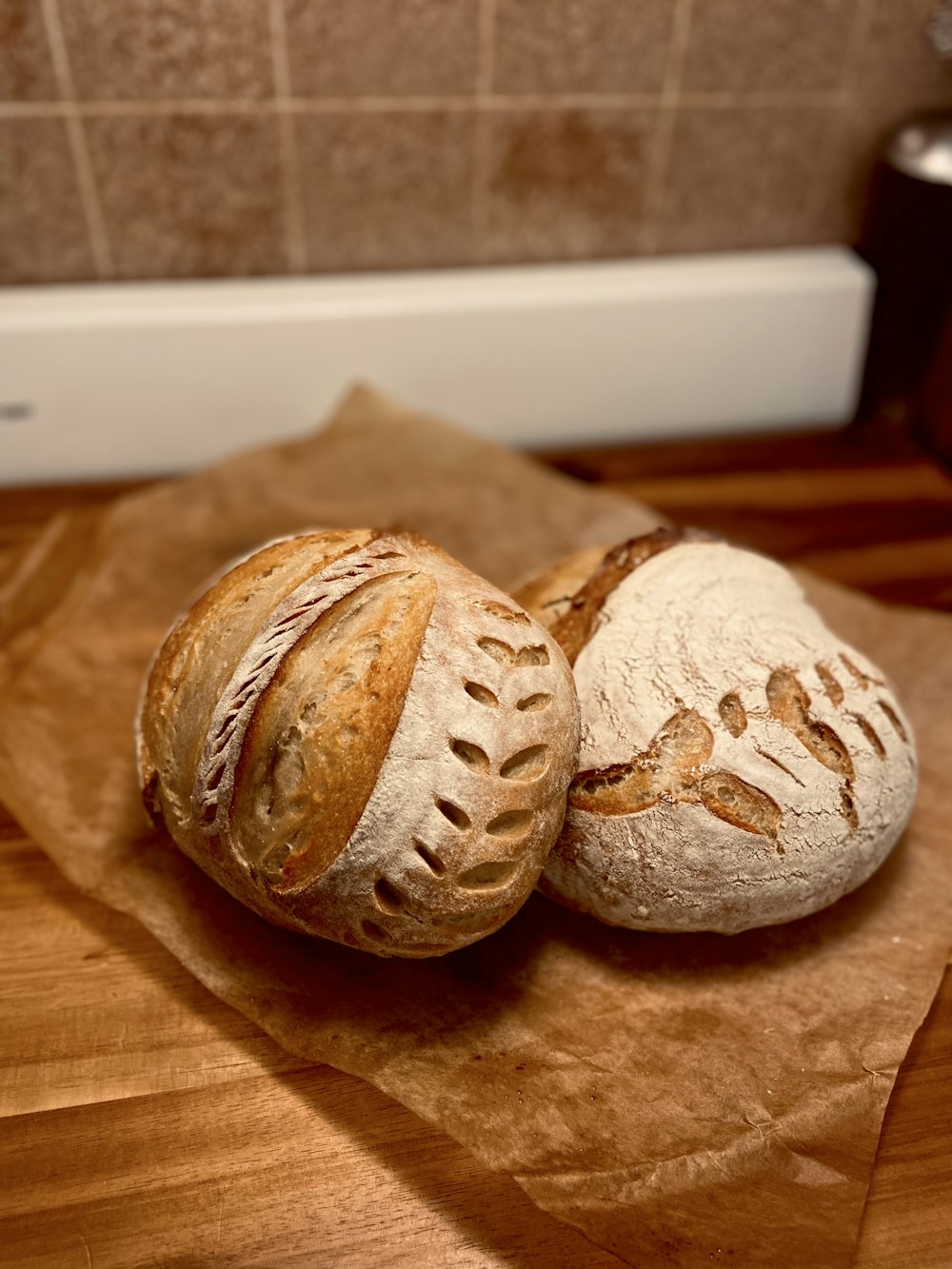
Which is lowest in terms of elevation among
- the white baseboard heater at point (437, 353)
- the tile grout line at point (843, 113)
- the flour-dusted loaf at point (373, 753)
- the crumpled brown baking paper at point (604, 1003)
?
the crumpled brown baking paper at point (604, 1003)

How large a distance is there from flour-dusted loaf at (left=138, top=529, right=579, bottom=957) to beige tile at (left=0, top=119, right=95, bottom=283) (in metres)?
0.83

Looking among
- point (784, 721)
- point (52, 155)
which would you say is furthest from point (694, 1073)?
point (52, 155)

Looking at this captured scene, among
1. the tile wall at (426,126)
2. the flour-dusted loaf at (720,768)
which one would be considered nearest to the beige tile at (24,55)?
the tile wall at (426,126)

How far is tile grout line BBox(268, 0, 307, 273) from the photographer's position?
128 centimetres

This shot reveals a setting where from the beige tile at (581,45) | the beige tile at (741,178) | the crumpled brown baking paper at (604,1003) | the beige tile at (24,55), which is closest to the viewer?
the crumpled brown baking paper at (604,1003)

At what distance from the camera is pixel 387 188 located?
1419 mm

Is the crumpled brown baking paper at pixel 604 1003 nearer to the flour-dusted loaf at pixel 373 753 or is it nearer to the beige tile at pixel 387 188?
the flour-dusted loaf at pixel 373 753

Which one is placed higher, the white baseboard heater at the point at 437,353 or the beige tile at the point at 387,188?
the beige tile at the point at 387,188

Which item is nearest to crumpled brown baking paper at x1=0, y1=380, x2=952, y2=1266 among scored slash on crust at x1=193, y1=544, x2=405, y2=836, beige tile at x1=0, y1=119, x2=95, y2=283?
scored slash on crust at x1=193, y1=544, x2=405, y2=836

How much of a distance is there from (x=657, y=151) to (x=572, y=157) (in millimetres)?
124

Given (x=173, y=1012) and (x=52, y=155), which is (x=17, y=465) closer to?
(x=52, y=155)

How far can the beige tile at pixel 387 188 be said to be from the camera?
1370 mm

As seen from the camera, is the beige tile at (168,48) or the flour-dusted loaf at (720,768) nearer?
the flour-dusted loaf at (720,768)

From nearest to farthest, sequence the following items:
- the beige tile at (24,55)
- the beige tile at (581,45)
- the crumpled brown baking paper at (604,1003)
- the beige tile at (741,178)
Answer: the crumpled brown baking paper at (604,1003), the beige tile at (24,55), the beige tile at (581,45), the beige tile at (741,178)
